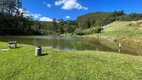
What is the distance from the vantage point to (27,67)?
8492mm

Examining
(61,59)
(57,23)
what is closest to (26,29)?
(57,23)

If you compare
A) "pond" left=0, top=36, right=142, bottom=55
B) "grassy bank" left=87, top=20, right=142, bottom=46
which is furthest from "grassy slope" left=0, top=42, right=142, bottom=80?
"grassy bank" left=87, top=20, right=142, bottom=46

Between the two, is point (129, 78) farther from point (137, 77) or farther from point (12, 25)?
point (12, 25)

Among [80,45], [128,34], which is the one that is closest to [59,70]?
[80,45]

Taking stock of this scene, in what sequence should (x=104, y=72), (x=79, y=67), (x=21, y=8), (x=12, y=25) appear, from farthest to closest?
1. (x=21, y=8)
2. (x=12, y=25)
3. (x=79, y=67)
4. (x=104, y=72)

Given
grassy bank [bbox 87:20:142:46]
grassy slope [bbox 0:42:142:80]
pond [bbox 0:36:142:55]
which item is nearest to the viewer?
grassy slope [bbox 0:42:142:80]

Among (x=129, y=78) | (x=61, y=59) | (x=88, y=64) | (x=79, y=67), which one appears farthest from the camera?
(x=61, y=59)

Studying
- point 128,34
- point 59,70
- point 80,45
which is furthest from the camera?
point 128,34

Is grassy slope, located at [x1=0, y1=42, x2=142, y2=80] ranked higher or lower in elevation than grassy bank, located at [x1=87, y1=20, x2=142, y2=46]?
lower

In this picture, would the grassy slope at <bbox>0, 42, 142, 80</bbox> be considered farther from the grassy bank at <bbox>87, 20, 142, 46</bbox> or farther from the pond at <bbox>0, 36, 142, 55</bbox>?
the grassy bank at <bbox>87, 20, 142, 46</bbox>

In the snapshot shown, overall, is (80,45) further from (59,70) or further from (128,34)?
(128,34)

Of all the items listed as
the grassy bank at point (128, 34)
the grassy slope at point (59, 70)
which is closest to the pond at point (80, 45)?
the grassy bank at point (128, 34)

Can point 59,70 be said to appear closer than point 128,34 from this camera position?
Yes

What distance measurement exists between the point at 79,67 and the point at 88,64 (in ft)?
2.85
